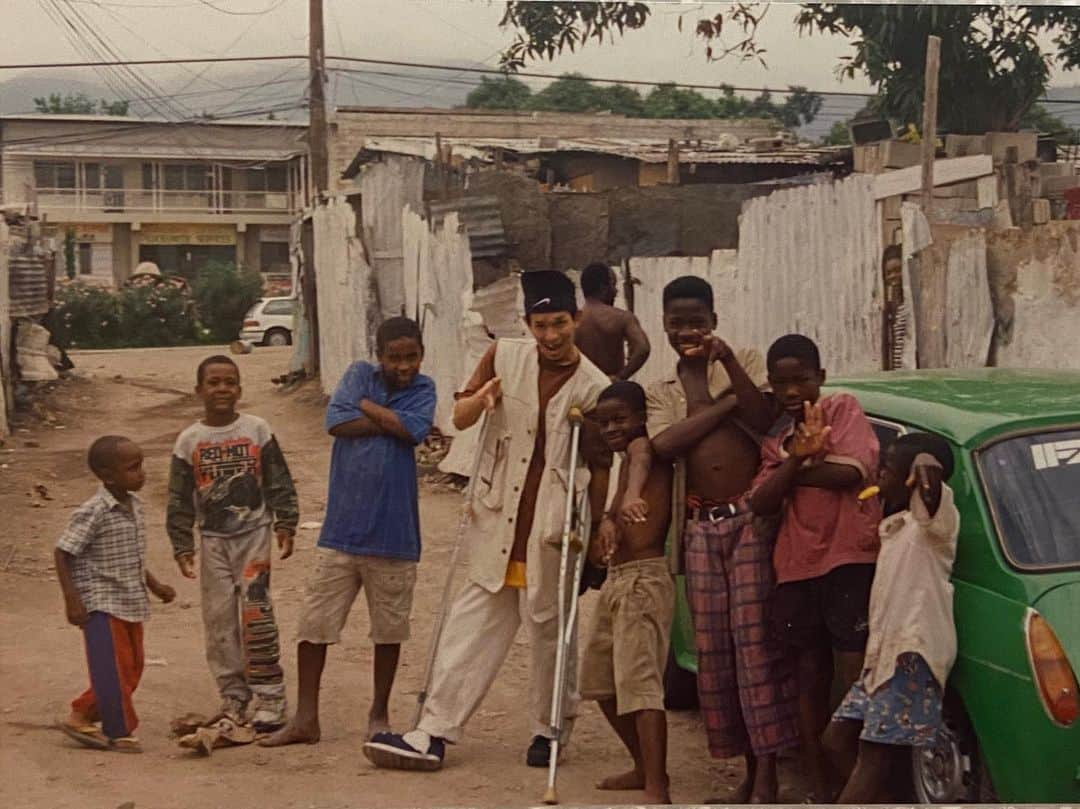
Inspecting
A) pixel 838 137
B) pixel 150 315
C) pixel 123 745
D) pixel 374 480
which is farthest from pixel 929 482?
pixel 150 315

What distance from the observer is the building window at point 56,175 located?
14711 mm

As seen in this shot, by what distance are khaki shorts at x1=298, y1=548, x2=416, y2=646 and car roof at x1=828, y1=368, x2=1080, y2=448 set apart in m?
1.60

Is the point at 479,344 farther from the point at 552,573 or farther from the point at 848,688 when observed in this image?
the point at 848,688

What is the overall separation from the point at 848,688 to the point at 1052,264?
382cm

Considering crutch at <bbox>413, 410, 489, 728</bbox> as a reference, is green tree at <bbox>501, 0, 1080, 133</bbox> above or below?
above

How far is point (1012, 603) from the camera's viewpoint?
412 cm

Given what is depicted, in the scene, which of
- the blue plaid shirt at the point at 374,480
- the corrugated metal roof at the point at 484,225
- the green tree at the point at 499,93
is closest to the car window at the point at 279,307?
the green tree at the point at 499,93

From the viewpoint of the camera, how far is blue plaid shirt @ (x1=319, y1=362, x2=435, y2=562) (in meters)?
5.51

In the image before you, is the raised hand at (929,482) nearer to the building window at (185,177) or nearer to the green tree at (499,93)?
the green tree at (499,93)

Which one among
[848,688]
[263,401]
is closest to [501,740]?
[848,688]

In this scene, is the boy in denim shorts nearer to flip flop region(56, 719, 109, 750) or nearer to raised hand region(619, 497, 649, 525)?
raised hand region(619, 497, 649, 525)

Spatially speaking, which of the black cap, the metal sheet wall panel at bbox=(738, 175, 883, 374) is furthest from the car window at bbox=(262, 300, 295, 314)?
the black cap

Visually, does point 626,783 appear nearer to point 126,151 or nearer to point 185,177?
point 126,151

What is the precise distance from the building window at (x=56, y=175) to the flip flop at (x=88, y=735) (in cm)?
990
